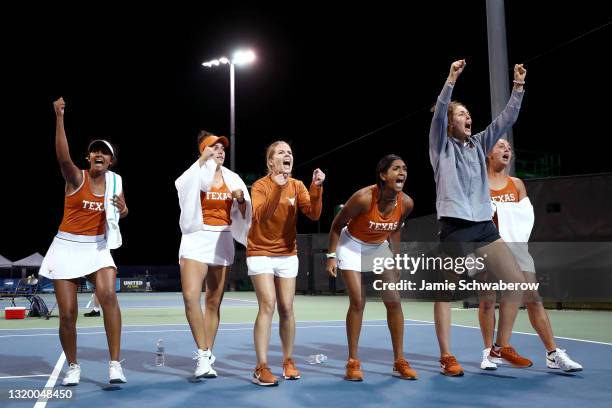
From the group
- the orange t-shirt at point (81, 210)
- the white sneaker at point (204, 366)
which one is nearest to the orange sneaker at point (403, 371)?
the white sneaker at point (204, 366)

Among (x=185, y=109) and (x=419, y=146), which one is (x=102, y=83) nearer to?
(x=185, y=109)

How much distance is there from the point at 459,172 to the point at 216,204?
2142mm

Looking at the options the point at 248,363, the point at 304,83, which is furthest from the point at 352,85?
the point at 248,363

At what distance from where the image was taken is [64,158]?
5227 mm

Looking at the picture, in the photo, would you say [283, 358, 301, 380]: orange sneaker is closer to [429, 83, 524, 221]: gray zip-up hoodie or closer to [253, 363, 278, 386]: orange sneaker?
[253, 363, 278, 386]: orange sneaker

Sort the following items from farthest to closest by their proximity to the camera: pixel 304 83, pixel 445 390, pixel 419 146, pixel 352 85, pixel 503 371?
pixel 419 146 → pixel 304 83 → pixel 352 85 → pixel 503 371 → pixel 445 390

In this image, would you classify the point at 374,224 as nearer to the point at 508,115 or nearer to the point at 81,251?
the point at 508,115

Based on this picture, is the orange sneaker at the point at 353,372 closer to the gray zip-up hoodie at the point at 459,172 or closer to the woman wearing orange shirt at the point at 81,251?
the gray zip-up hoodie at the point at 459,172

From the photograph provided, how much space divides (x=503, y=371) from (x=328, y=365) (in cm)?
163

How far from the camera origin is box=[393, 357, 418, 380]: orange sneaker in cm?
552

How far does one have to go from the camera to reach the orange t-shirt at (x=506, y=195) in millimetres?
6297

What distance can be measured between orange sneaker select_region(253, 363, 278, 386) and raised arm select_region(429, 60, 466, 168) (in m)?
2.22

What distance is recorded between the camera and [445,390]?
198 inches

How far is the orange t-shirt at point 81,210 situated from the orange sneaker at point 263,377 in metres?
1.77
